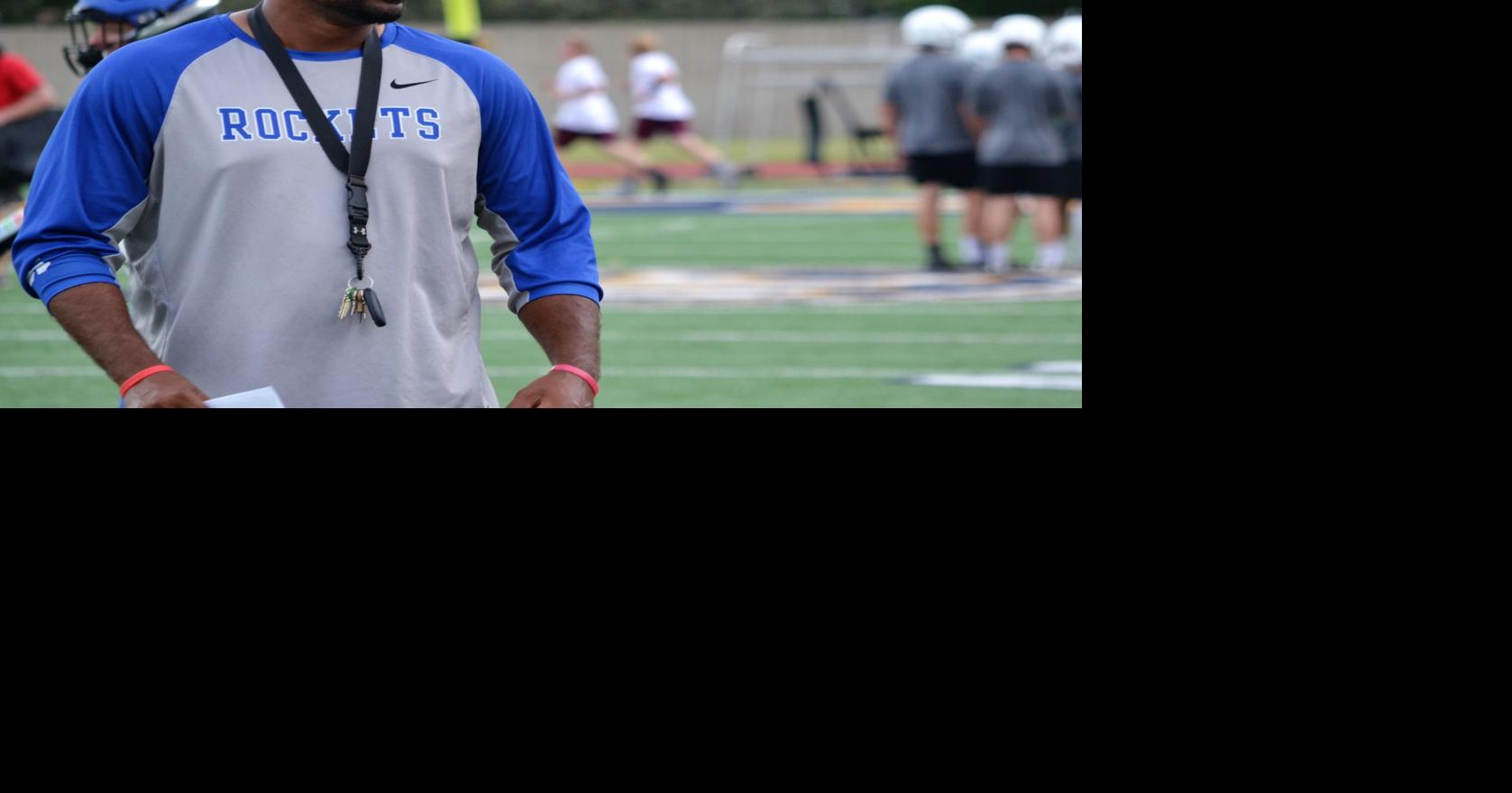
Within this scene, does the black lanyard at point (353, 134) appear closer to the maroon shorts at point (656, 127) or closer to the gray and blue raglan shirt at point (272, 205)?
the gray and blue raglan shirt at point (272, 205)

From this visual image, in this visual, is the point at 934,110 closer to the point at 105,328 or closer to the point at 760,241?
the point at 760,241

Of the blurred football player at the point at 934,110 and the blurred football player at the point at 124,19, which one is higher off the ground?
the blurred football player at the point at 124,19

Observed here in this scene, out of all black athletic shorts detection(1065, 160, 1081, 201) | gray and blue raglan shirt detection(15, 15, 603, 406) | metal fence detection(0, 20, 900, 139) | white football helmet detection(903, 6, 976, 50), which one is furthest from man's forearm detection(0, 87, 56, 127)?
metal fence detection(0, 20, 900, 139)

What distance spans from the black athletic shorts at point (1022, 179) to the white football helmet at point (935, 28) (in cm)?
157

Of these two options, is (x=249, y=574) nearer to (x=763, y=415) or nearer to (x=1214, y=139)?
(x=763, y=415)

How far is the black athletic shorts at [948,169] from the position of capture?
52.5ft

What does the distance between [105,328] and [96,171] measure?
240 mm

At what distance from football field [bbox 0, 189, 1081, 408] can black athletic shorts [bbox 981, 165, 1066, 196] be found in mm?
681

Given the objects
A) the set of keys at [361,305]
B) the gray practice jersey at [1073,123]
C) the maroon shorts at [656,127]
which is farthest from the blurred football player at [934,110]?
the set of keys at [361,305]

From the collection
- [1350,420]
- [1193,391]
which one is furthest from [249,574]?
[1350,420]

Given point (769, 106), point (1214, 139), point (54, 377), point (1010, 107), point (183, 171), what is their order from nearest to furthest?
point (1214, 139) → point (183, 171) → point (54, 377) → point (1010, 107) → point (769, 106)

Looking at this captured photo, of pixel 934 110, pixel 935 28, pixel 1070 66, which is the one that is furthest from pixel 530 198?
pixel 1070 66

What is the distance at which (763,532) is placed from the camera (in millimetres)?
2053

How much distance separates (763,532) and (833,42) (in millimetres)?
40577
